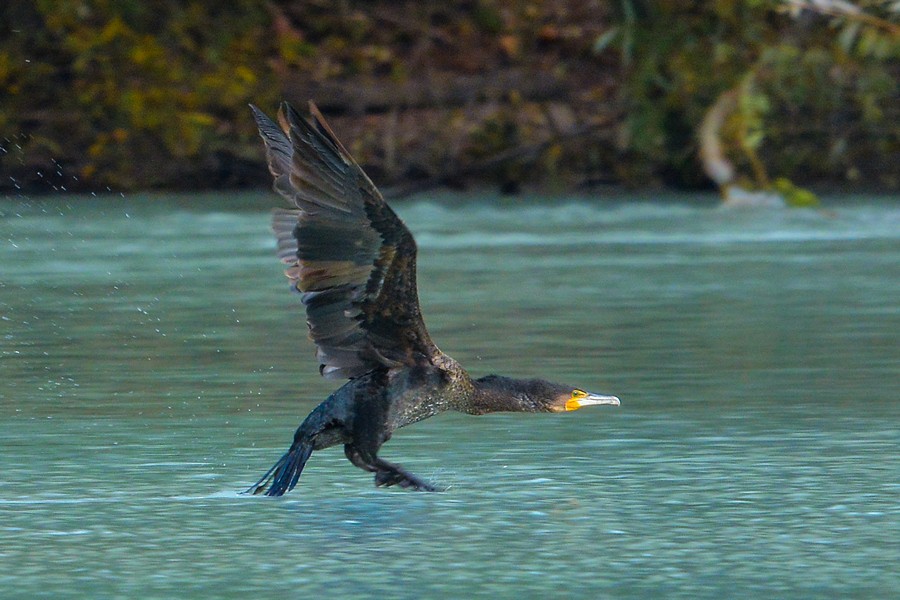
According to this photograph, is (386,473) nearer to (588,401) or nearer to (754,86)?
(588,401)

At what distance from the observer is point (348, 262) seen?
207 inches

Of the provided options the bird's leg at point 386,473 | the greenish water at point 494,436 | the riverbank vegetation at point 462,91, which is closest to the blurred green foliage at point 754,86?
the riverbank vegetation at point 462,91

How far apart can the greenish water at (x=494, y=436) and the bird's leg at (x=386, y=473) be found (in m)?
0.07

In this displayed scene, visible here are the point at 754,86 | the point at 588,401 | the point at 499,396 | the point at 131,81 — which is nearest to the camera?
the point at 499,396

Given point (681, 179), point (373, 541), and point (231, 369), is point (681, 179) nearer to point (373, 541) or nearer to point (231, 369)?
point (231, 369)

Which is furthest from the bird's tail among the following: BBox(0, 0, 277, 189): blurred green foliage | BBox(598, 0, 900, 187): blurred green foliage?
BBox(0, 0, 277, 189): blurred green foliage

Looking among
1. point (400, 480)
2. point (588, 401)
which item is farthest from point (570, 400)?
point (400, 480)

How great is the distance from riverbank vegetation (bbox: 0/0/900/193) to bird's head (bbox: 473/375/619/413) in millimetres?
9356

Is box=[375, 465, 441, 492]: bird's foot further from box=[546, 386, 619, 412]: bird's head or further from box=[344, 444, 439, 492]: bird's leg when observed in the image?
box=[546, 386, 619, 412]: bird's head

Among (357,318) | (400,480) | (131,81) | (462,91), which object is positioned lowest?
(400,480)

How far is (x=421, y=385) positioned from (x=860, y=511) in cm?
119

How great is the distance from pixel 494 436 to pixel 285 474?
1288mm

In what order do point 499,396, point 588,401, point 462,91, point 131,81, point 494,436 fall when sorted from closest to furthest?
point 499,396
point 588,401
point 494,436
point 462,91
point 131,81

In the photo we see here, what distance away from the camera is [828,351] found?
309 inches
